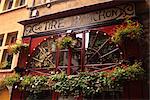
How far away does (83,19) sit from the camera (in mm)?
8086

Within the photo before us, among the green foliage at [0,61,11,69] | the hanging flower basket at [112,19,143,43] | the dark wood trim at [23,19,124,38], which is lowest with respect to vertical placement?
the green foliage at [0,61,11,69]

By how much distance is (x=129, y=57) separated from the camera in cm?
677

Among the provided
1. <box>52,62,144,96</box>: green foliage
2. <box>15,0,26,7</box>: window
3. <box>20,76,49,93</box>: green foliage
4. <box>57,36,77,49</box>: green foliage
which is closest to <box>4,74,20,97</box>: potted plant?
<box>20,76,49,93</box>: green foliage

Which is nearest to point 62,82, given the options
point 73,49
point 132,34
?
point 73,49

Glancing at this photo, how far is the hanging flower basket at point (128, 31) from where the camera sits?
21.9ft

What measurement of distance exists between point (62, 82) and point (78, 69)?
0.64 meters

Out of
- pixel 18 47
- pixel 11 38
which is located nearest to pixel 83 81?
pixel 18 47

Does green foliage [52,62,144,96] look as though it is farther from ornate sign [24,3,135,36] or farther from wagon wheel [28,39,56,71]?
ornate sign [24,3,135,36]

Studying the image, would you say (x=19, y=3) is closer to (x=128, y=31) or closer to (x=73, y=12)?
(x=73, y=12)

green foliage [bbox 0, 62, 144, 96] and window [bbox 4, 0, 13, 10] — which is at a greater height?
window [bbox 4, 0, 13, 10]

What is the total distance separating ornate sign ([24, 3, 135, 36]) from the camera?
7.43m

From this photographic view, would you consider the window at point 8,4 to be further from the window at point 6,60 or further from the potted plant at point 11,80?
the potted plant at point 11,80

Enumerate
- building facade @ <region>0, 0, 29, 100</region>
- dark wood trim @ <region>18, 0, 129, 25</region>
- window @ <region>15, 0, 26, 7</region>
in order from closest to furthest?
dark wood trim @ <region>18, 0, 129, 25</region> < building facade @ <region>0, 0, 29, 100</region> < window @ <region>15, 0, 26, 7</region>

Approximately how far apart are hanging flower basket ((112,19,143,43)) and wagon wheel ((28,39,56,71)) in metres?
2.25
